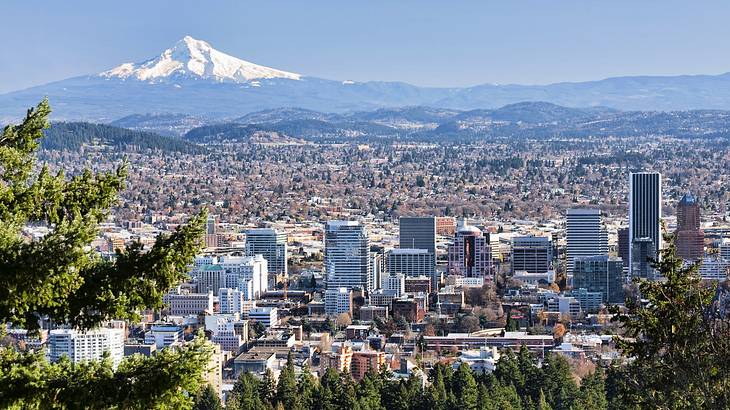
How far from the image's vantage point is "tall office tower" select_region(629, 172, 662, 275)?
5403cm

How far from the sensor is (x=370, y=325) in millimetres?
39562

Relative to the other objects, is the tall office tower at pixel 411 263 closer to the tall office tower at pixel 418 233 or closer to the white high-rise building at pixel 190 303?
the tall office tower at pixel 418 233

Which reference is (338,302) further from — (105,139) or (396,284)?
(105,139)

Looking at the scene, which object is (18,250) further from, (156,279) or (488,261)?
(488,261)

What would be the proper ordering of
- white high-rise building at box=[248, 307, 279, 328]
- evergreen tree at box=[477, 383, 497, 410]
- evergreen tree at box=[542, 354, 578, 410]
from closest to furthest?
evergreen tree at box=[477, 383, 497, 410]
evergreen tree at box=[542, 354, 578, 410]
white high-rise building at box=[248, 307, 279, 328]

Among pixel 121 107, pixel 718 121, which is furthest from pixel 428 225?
pixel 121 107

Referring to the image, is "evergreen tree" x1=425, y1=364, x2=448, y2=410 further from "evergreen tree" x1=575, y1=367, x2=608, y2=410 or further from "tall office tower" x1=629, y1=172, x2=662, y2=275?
"tall office tower" x1=629, y1=172, x2=662, y2=275

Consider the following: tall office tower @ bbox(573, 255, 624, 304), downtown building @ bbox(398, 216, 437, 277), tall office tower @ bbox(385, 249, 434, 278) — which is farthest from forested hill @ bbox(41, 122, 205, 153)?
tall office tower @ bbox(573, 255, 624, 304)

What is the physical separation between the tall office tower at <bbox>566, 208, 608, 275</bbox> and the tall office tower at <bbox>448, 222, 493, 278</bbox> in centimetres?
336

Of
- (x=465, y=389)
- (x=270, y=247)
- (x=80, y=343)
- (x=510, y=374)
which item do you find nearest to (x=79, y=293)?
(x=465, y=389)

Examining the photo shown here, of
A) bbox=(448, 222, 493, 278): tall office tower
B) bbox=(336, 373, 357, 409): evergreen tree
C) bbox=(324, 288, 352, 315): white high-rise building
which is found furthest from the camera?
bbox=(448, 222, 493, 278): tall office tower

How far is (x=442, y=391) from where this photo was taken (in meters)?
22.3

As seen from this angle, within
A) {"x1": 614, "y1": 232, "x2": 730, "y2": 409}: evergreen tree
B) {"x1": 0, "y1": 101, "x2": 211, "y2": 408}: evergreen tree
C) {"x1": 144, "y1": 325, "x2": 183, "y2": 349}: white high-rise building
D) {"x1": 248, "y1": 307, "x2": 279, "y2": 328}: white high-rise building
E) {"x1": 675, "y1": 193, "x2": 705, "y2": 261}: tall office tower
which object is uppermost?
{"x1": 0, "y1": 101, "x2": 211, "y2": 408}: evergreen tree

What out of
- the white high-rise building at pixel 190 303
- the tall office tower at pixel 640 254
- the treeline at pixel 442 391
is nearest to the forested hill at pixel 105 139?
the tall office tower at pixel 640 254
